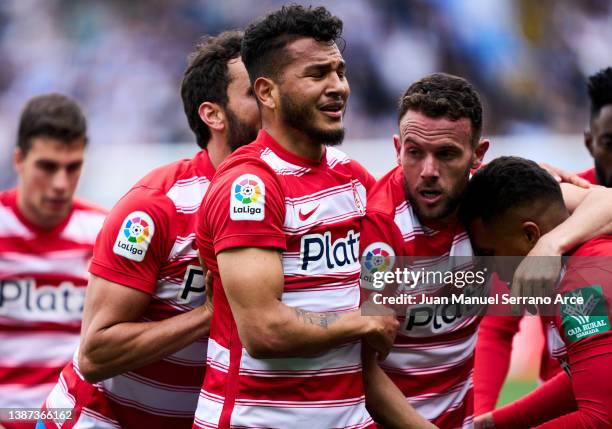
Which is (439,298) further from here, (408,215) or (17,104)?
(17,104)

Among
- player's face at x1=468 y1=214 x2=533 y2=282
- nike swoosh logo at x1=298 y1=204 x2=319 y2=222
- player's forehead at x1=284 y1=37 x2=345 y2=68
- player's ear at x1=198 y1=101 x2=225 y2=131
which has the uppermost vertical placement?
player's forehead at x1=284 y1=37 x2=345 y2=68

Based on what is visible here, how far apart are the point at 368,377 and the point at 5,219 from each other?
2334 millimetres

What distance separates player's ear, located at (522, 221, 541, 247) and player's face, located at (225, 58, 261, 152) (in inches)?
42.8

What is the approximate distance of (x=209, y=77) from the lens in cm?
392

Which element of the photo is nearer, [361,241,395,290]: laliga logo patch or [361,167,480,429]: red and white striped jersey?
[361,241,395,290]: laliga logo patch

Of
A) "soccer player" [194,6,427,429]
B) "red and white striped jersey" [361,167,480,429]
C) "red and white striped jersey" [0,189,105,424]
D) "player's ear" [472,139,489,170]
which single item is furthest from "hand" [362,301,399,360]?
"red and white striped jersey" [0,189,105,424]

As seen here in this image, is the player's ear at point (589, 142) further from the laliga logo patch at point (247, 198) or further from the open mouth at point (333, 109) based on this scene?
the laliga logo patch at point (247, 198)

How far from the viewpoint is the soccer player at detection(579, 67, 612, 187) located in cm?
492

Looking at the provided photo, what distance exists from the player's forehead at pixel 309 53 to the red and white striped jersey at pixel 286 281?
293 mm

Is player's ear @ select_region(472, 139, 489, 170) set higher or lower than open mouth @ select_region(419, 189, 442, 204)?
higher

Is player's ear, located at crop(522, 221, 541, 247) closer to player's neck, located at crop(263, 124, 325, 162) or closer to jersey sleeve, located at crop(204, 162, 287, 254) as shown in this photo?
player's neck, located at crop(263, 124, 325, 162)

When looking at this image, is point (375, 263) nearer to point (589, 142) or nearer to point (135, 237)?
point (135, 237)

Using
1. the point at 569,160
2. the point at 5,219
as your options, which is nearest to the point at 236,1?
the point at 569,160

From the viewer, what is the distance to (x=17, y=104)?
36.0 feet
